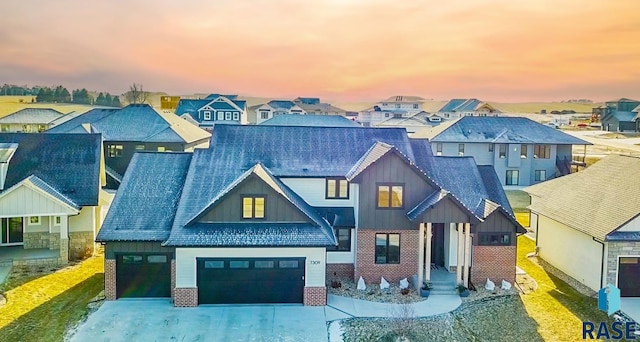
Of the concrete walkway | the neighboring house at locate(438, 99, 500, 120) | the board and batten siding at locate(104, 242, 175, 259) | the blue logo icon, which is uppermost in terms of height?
the neighboring house at locate(438, 99, 500, 120)

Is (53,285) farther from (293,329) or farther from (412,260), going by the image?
(412,260)

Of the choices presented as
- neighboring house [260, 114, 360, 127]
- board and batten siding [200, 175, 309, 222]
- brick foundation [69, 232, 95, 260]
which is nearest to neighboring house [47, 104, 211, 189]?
brick foundation [69, 232, 95, 260]

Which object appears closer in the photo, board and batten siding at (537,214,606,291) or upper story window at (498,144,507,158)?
board and batten siding at (537,214,606,291)

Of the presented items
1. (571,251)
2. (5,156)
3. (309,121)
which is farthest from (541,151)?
(5,156)

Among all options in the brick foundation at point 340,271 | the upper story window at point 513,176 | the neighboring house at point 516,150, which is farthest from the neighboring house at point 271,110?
the brick foundation at point 340,271

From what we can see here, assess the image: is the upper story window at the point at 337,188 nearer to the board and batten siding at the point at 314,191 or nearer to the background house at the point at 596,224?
the board and batten siding at the point at 314,191

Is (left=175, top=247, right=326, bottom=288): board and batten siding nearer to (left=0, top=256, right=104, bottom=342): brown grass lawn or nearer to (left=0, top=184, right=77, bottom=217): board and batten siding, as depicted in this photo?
(left=0, top=256, right=104, bottom=342): brown grass lawn

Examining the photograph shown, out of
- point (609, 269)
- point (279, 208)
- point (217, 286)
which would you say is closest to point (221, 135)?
point (279, 208)
